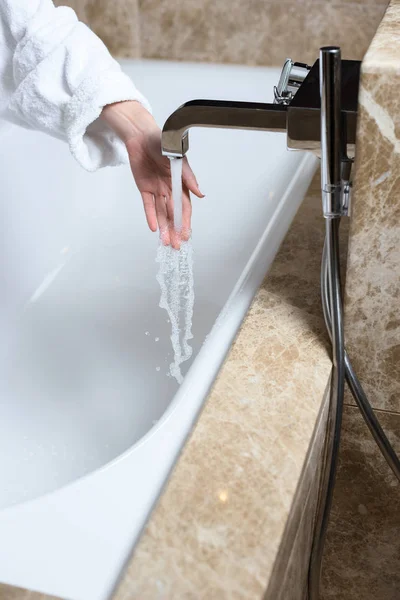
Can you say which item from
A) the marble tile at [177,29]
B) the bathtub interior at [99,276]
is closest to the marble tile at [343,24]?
the bathtub interior at [99,276]

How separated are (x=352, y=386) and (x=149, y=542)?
38cm

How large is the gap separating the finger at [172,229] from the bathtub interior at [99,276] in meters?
0.39

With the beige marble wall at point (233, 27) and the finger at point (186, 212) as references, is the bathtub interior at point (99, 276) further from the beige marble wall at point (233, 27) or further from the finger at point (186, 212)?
the finger at point (186, 212)

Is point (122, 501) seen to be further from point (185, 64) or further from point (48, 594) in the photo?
point (185, 64)

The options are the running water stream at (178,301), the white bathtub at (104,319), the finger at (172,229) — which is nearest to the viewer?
the white bathtub at (104,319)

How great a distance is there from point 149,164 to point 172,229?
11 cm

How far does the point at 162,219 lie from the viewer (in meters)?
1.13

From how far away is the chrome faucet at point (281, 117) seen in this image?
861 mm

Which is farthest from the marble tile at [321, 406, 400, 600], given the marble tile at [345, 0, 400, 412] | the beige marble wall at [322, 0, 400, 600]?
the marble tile at [345, 0, 400, 412]

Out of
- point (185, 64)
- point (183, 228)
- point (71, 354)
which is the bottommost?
point (71, 354)

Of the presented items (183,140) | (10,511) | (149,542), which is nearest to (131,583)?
(149,542)

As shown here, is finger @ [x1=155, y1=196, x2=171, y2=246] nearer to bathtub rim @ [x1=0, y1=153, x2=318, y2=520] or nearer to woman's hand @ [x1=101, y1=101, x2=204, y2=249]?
woman's hand @ [x1=101, y1=101, x2=204, y2=249]

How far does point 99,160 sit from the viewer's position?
1.19 metres

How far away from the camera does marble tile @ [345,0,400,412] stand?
32.2 inches
